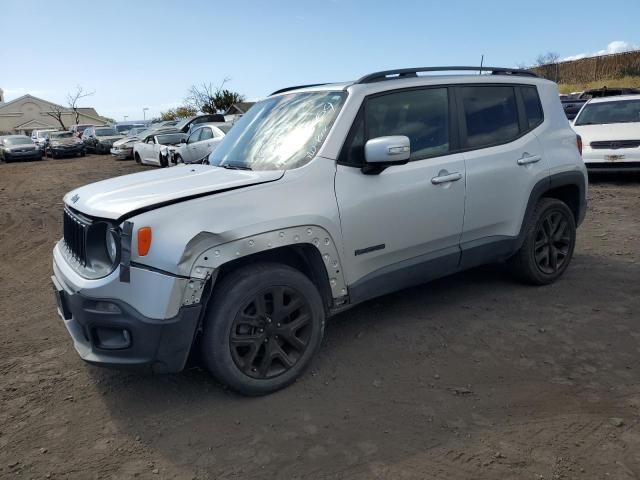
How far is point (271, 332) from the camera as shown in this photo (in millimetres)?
3186

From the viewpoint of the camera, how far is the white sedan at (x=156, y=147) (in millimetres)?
17669

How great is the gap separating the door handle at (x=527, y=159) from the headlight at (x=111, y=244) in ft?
10.4

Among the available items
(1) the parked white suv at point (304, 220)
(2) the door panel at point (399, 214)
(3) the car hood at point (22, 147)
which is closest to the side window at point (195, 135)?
(1) the parked white suv at point (304, 220)

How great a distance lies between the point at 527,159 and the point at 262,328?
2.68 m

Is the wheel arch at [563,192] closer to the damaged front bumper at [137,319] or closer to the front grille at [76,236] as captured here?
the damaged front bumper at [137,319]

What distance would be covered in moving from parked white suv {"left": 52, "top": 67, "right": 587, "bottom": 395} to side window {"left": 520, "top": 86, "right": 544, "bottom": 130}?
0.01 meters

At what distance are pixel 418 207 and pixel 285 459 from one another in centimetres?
190

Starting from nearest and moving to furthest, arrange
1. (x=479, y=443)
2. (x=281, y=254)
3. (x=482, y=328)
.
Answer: (x=479, y=443) < (x=281, y=254) < (x=482, y=328)

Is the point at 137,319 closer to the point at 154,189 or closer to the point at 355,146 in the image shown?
the point at 154,189

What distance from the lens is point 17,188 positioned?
14344 millimetres

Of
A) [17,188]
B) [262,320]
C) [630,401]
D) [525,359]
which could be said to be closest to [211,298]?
[262,320]

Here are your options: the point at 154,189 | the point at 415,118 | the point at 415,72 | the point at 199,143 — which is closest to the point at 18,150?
the point at 199,143

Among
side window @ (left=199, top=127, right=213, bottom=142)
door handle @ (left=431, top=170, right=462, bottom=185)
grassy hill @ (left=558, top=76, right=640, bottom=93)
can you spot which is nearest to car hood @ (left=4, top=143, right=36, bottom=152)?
side window @ (left=199, top=127, right=213, bottom=142)

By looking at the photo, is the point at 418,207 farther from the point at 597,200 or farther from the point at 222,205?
the point at 597,200
